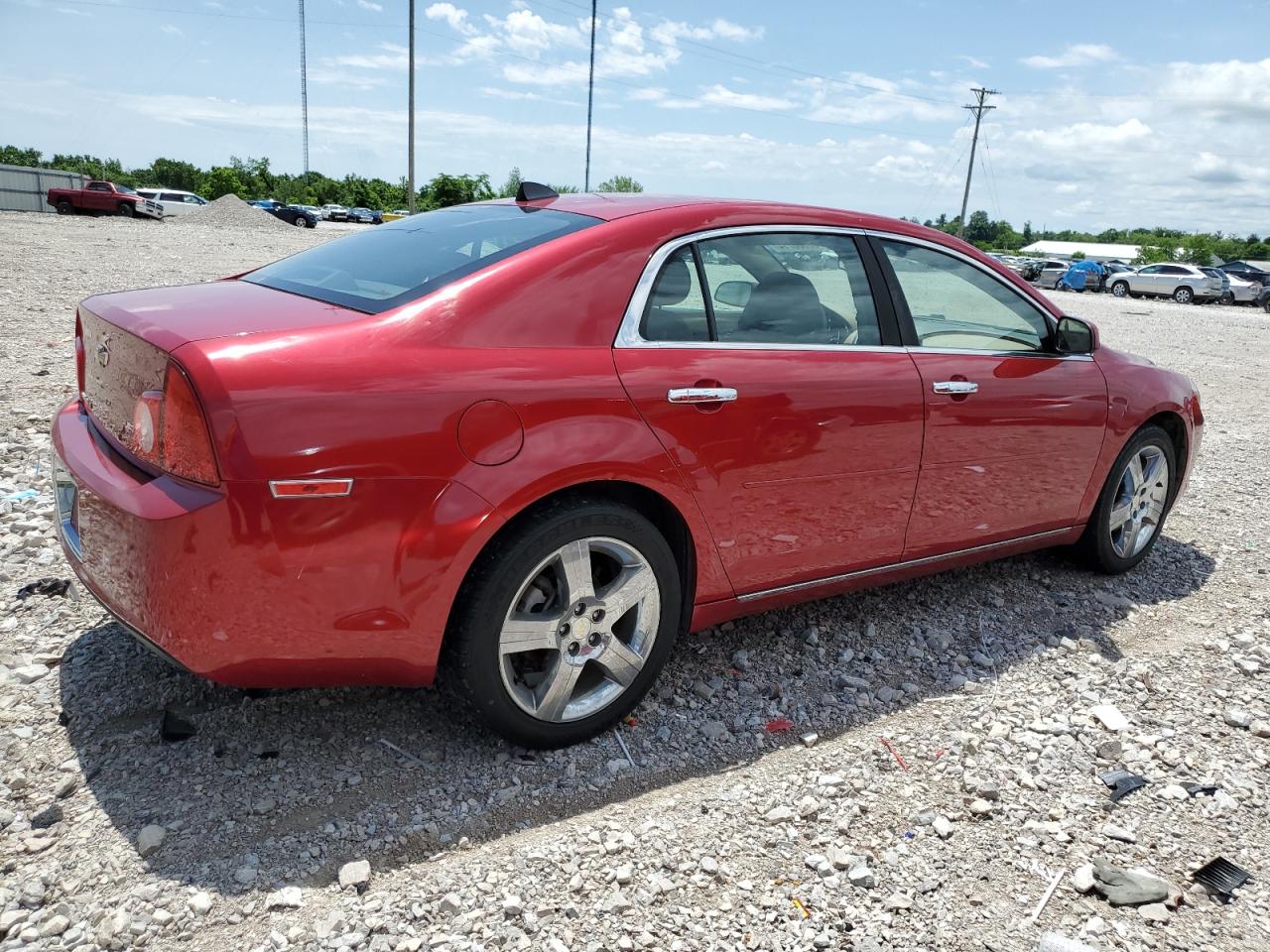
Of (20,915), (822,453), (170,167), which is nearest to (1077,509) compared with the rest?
(822,453)

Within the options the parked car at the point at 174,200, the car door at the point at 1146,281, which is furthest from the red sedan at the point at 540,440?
the parked car at the point at 174,200

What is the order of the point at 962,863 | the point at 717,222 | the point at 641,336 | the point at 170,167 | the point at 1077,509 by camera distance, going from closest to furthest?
the point at 962,863 < the point at 641,336 < the point at 717,222 < the point at 1077,509 < the point at 170,167

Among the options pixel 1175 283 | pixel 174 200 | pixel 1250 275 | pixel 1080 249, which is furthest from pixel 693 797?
pixel 1080 249

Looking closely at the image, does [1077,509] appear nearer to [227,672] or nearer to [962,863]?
[962,863]

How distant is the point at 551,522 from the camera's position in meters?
2.71

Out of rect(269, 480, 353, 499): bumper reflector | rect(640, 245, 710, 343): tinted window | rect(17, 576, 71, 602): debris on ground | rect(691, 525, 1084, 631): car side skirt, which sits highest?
rect(640, 245, 710, 343): tinted window

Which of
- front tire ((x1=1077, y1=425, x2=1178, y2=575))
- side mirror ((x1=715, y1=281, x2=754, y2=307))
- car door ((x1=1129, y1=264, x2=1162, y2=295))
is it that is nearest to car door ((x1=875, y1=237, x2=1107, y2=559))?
front tire ((x1=1077, y1=425, x2=1178, y2=575))

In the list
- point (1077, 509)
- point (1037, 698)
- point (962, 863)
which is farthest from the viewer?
point (1077, 509)

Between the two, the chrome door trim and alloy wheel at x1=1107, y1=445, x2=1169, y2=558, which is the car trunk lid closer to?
the chrome door trim

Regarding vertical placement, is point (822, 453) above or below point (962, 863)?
above

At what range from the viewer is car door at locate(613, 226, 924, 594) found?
9.82 feet

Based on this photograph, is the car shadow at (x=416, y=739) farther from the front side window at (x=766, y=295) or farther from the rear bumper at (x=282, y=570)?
the front side window at (x=766, y=295)

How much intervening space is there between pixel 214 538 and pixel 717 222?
6.15 ft

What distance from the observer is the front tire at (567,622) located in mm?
2688
